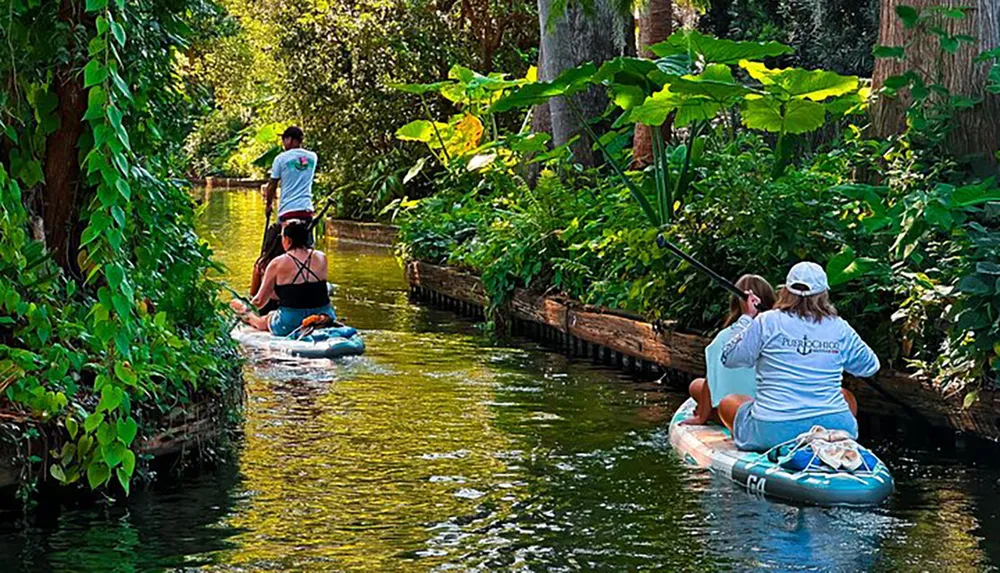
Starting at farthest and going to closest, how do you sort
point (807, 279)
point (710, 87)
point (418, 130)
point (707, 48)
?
point (418, 130)
point (707, 48)
point (710, 87)
point (807, 279)

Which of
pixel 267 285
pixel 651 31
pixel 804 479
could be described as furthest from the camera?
pixel 651 31

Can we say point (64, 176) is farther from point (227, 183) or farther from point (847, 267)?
point (227, 183)

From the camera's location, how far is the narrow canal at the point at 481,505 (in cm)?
808

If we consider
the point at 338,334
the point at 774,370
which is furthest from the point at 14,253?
the point at 338,334

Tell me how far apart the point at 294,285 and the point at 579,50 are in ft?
24.5

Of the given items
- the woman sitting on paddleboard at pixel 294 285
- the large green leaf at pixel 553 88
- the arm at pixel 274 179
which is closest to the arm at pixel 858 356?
the large green leaf at pixel 553 88

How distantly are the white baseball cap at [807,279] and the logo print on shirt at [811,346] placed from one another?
0.27 metres

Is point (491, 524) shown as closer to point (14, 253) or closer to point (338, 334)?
point (14, 253)

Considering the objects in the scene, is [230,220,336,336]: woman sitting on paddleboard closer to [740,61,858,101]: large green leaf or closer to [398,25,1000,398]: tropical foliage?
[398,25,1000,398]: tropical foliage

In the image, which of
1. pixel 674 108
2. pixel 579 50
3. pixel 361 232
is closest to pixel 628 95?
pixel 674 108

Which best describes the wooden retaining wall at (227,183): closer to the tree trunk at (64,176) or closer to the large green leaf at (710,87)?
the large green leaf at (710,87)

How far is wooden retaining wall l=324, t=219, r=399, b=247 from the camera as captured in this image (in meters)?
30.1

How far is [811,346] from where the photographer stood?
31.6 ft

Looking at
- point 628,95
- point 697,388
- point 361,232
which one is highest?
point 628,95
